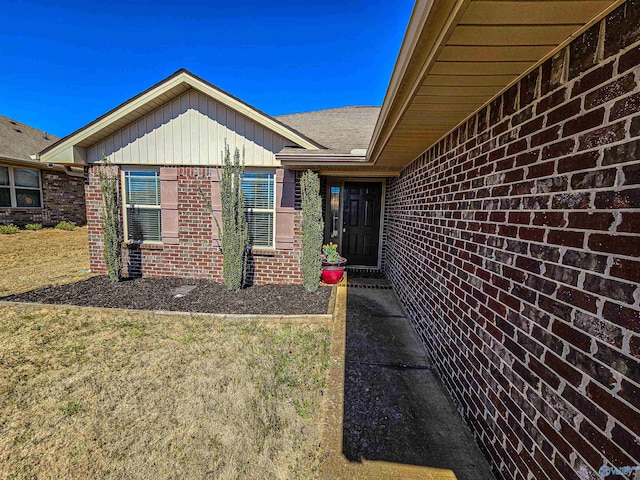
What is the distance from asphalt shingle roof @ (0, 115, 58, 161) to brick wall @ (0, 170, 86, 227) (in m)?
1.06

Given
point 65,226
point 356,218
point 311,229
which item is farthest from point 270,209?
point 65,226

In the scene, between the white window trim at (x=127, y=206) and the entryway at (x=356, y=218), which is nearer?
the white window trim at (x=127, y=206)

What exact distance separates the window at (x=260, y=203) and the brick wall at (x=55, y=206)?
36.8ft

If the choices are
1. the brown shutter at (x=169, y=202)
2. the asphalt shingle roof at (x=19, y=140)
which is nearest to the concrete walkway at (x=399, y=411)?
the brown shutter at (x=169, y=202)

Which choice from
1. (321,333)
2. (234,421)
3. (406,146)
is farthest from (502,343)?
(406,146)

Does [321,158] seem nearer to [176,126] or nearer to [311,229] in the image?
[311,229]

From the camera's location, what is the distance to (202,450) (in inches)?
78.2

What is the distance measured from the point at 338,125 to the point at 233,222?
3999mm

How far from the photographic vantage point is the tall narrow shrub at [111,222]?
213 inches

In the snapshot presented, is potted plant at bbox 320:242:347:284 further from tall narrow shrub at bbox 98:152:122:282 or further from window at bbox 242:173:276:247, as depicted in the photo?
tall narrow shrub at bbox 98:152:122:282

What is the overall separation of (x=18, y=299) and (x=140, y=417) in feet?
13.9

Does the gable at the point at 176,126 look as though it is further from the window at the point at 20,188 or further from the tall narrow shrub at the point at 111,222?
the window at the point at 20,188

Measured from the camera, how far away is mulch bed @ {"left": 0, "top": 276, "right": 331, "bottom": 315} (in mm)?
4523

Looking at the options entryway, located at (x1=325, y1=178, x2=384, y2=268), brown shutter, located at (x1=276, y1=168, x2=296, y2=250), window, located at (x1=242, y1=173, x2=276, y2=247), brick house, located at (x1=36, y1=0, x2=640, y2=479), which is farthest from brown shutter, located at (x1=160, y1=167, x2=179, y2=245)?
brick house, located at (x1=36, y1=0, x2=640, y2=479)
